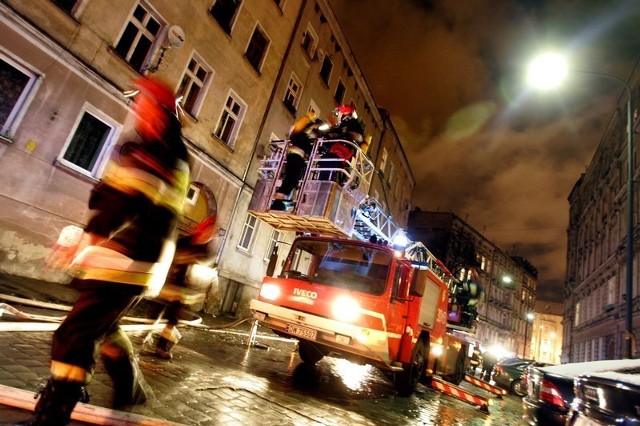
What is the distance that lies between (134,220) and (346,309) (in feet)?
13.6

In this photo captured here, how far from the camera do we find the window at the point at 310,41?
54.3 feet

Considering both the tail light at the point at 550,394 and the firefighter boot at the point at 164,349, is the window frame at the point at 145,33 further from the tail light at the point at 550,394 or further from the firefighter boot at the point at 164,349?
the tail light at the point at 550,394

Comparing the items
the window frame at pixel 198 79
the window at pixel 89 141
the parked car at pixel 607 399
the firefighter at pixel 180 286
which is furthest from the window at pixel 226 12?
the parked car at pixel 607 399

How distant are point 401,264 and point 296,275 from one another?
6.33 feet

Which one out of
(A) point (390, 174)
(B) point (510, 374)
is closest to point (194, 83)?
(B) point (510, 374)

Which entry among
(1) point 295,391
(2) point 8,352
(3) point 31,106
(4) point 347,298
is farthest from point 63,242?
(3) point 31,106

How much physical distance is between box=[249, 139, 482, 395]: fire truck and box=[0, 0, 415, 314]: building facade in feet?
3.56

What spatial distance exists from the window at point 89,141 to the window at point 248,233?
575cm

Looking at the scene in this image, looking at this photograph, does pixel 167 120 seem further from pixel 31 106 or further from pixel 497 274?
pixel 497 274

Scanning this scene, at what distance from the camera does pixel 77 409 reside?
2.40 meters

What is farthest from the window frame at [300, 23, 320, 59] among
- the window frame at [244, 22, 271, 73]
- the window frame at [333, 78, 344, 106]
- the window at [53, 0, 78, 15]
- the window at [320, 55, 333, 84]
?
the window at [53, 0, 78, 15]

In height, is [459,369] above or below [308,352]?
above

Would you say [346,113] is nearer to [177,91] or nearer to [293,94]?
[177,91]

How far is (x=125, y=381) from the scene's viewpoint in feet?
8.87
